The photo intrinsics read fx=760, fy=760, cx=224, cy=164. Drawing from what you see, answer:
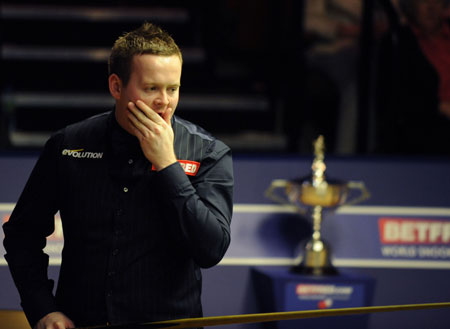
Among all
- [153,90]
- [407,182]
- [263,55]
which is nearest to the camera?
[153,90]

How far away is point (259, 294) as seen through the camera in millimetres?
3238

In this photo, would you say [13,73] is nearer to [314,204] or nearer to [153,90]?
[314,204]

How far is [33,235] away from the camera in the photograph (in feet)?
5.40

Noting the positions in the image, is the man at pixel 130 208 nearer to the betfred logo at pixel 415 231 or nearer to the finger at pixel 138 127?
the finger at pixel 138 127

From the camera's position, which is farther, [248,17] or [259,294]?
[248,17]

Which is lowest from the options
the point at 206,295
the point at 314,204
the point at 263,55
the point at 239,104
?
the point at 206,295

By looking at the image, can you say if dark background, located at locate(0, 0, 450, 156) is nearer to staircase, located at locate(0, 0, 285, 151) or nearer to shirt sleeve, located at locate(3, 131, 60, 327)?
staircase, located at locate(0, 0, 285, 151)

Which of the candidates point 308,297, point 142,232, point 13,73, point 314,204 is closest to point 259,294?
point 308,297

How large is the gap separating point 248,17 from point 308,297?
409 cm

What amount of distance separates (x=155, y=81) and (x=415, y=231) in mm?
2115

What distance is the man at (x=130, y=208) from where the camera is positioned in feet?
4.93

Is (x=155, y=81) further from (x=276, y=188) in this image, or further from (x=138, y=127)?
(x=276, y=188)

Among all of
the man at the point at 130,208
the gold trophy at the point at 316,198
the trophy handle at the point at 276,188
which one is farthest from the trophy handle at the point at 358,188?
the man at the point at 130,208

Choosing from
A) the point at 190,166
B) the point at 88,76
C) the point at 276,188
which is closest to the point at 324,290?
the point at 276,188
